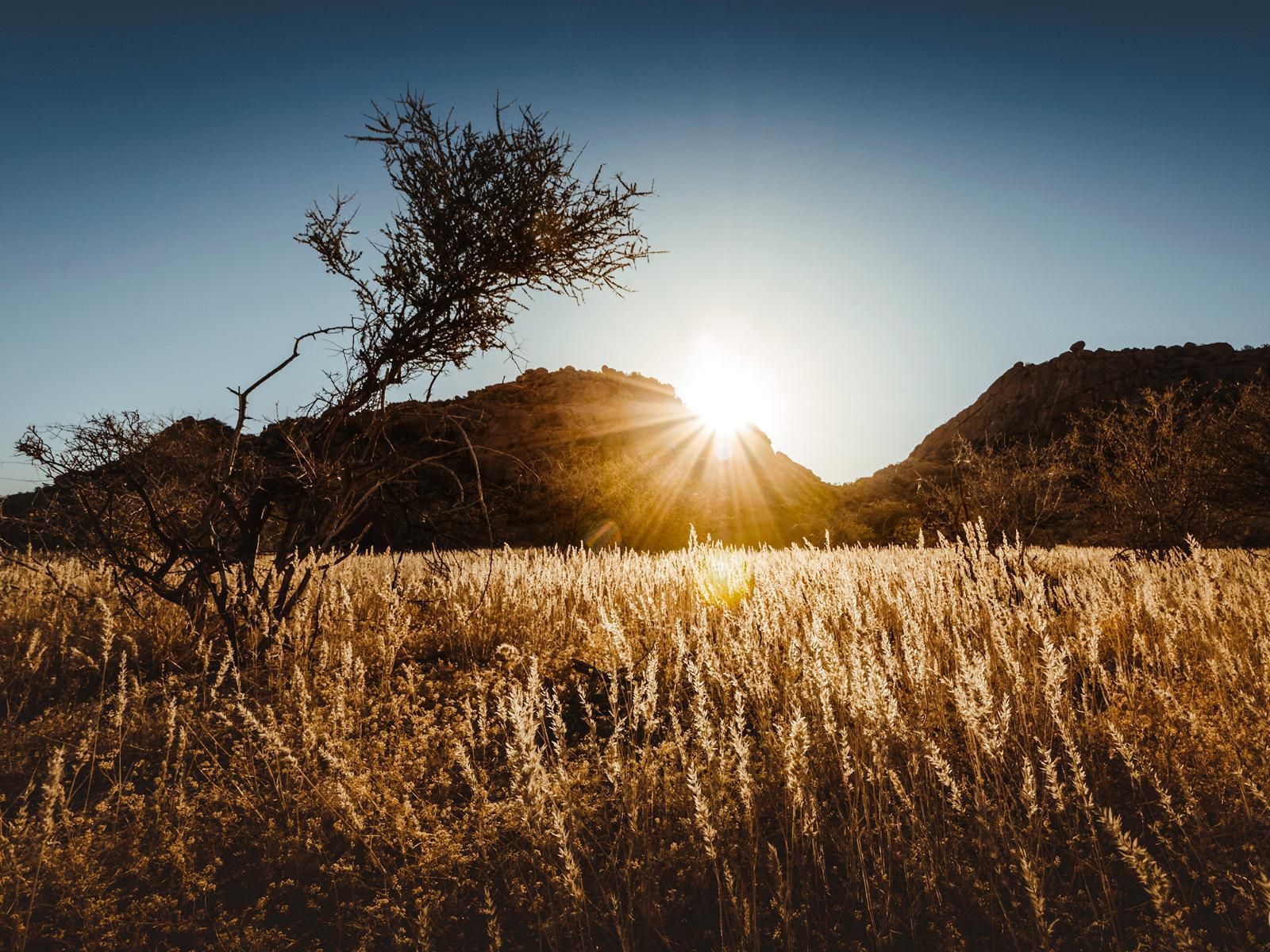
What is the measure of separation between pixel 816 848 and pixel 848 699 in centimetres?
59

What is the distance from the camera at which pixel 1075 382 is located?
6294 centimetres

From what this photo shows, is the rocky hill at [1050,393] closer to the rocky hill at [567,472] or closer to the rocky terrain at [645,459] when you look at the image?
the rocky terrain at [645,459]

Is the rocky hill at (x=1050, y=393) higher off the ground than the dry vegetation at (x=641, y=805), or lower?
higher

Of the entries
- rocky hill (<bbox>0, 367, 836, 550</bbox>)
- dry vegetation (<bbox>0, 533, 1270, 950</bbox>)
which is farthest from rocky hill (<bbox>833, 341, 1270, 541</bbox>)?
dry vegetation (<bbox>0, 533, 1270, 950</bbox>)

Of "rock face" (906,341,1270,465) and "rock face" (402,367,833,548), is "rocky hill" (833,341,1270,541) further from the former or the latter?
"rock face" (402,367,833,548)

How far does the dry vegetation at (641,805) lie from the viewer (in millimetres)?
1821

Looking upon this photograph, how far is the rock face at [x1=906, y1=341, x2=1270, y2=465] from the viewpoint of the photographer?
54.4 meters

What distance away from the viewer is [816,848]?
6.83 feet

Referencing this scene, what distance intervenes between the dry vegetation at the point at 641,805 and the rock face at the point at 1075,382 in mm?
53274

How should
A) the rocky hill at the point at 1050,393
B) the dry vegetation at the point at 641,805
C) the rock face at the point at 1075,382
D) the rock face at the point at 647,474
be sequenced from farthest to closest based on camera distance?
the rock face at the point at 1075,382 → the rocky hill at the point at 1050,393 → the rock face at the point at 647,474 → the dry vegetation at the point at 641,805

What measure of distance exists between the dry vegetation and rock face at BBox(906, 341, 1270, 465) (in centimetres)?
5327

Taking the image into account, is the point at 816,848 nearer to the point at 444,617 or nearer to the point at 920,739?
the point at 920,739


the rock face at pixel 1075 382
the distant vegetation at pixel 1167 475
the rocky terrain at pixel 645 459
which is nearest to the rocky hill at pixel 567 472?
the rocky terrain at pixel 645 459

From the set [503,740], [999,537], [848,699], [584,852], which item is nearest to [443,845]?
[584,852]
